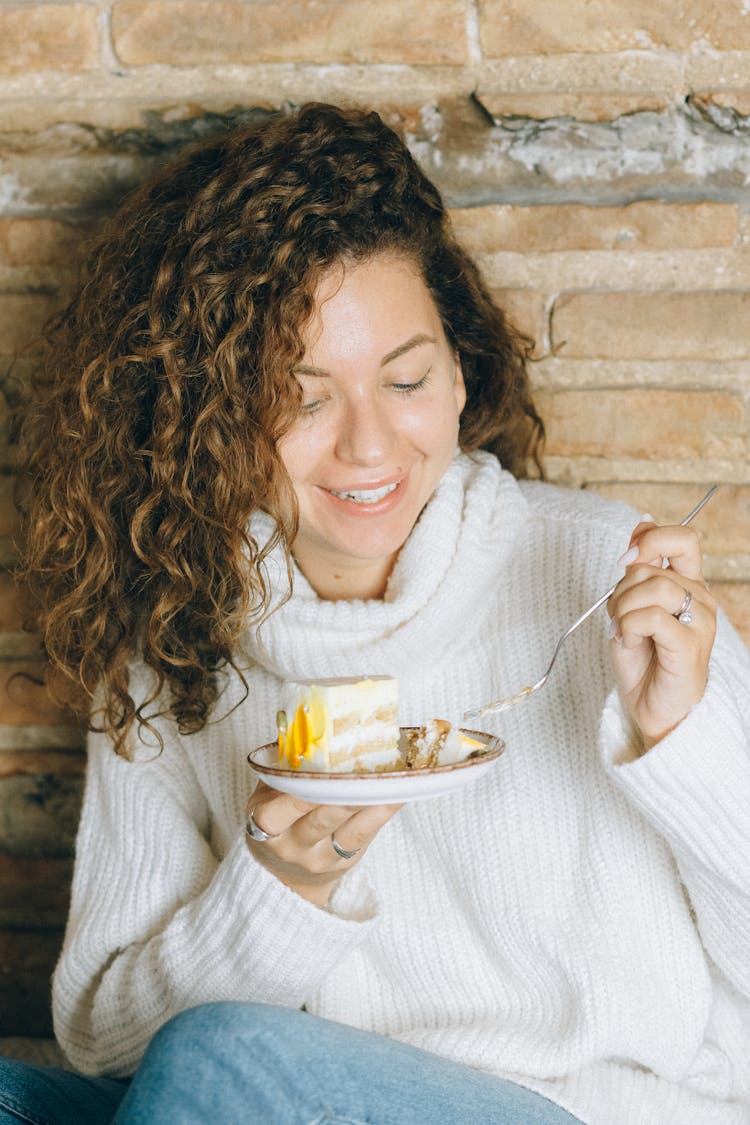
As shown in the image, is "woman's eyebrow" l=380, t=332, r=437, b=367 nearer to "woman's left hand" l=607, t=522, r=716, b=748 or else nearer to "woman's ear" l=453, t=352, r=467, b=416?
"woman's ear" l=453, t=352, r=467, b=416

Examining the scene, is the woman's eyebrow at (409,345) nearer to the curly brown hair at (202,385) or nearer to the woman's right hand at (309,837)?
the curly brown hair at (202,385)

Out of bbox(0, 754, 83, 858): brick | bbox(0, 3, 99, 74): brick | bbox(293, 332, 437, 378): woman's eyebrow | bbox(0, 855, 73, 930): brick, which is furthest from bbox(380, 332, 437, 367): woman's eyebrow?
bbox(0, 855, 73, 930): brick

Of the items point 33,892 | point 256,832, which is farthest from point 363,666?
point 33,892

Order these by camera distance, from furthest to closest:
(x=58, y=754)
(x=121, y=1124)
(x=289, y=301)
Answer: (x=58, y=754) → (x=289, y=301) → (x=121, y=1124)

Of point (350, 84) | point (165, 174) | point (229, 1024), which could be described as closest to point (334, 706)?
point (229, 1024)

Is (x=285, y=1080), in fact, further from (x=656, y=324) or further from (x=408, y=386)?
(x=656, y=324)

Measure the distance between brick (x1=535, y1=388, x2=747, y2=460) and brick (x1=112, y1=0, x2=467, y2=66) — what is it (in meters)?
0.41

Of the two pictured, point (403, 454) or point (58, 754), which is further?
point (58, 754)

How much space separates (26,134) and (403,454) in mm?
641

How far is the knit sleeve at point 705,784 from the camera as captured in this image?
1.06 metres

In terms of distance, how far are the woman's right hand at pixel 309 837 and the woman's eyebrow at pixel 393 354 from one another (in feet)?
1.33

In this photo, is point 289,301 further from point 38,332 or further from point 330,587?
point 38,332

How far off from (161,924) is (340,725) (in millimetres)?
469

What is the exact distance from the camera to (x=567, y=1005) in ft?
4.00
